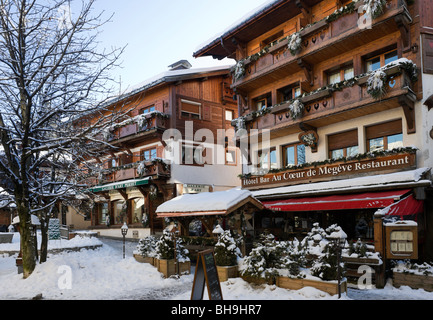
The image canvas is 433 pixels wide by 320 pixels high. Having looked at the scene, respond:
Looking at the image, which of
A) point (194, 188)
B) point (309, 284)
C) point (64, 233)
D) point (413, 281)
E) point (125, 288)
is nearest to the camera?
point (309, 284)

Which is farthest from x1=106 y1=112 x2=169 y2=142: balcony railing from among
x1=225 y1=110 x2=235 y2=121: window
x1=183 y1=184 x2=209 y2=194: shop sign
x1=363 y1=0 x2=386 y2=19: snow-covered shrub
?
x1=363 y1=0 x2=386 y2=19: snow-covered shrub

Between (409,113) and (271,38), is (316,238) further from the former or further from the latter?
(271,38)

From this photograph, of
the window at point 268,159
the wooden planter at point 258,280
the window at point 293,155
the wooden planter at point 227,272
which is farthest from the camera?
the window at point 268,159

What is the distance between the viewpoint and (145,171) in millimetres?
25344

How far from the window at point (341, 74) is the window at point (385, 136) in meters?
2.84

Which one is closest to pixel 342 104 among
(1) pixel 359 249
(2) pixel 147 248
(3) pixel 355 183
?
(3) pixel 355 183

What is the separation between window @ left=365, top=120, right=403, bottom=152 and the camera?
48.5 feet

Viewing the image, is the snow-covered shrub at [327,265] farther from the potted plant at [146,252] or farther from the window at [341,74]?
the window at [341,74]

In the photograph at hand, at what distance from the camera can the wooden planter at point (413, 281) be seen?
31.8 feet

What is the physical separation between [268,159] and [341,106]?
6279mm

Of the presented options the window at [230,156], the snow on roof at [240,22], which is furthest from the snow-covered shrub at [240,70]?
the window at [230,156]

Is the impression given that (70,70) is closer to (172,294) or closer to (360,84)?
(172,294)
